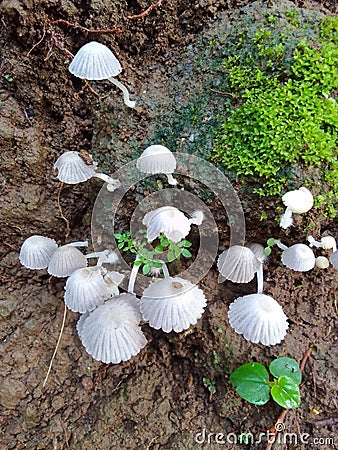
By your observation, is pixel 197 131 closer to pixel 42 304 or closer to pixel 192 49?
pixel 192 49

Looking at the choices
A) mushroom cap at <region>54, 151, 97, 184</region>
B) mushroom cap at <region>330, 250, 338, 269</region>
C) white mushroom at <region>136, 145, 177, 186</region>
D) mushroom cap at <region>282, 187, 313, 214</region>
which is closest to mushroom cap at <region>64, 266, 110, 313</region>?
mushroom cap at <region>54, 151, 97, 184</region>

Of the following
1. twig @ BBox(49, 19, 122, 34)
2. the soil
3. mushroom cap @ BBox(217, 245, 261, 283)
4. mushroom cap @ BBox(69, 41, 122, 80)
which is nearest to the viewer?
mushroom cap @ BBox(69, 41, 122, 80)

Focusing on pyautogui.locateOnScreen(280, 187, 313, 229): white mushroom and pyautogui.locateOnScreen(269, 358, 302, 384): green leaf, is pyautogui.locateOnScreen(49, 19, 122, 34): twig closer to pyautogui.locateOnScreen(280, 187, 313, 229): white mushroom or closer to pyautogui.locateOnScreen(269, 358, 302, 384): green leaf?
pyautogui.locateOnScreen(280, 187, 313, 229): white mushroom

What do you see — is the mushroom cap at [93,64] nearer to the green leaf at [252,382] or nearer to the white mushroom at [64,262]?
the white mushroom at [64,262]

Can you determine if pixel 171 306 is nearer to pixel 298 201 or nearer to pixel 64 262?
pixel 64 262

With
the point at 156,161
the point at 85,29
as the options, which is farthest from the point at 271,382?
the point at 85,29

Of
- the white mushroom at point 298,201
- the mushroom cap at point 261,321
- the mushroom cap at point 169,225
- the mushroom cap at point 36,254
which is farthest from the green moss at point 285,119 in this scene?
the mushroom cap at point 36,254

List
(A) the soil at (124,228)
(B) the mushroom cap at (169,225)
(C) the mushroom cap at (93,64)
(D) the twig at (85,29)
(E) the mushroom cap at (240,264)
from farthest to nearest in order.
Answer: (D) the twig at (85,29) < (A) the soil at (124,228) < (E) the mushroom cap at (240,264) < (C) the mushroom cap at (93,64) < (B) the mushroom cap at (169,225)

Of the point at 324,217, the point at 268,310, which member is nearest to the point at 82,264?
the point at 268,310
